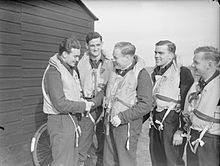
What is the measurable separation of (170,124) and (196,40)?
22.7 inches

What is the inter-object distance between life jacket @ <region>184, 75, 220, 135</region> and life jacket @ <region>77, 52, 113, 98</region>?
66 cm

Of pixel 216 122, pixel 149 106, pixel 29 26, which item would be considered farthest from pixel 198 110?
pixel 29 26

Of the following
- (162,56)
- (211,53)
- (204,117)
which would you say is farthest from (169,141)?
(211,53)

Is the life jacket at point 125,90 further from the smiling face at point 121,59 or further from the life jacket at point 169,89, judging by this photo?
the life jacket at point 169,89

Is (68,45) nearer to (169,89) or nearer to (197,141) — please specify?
(169,89)

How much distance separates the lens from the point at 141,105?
163 cm

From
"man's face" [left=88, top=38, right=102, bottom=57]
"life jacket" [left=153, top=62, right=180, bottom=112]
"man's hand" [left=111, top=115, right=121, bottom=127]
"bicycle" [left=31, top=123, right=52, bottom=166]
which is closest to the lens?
"man's hand" [left=111, top=115, right=121, bottom=127]

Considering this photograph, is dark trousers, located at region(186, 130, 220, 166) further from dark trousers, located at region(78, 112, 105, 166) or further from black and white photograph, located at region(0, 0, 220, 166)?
dark trousers, located at region(78, 112, 105, 166)

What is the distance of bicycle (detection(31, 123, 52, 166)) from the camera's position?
2.18 metres

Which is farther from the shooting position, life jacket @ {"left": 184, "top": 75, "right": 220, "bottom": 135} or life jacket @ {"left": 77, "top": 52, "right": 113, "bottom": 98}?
life jacket @ {"left": 77, "top": 52, "right": 113, "bottom": 98}

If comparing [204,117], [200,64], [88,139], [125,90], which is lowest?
[88,139]

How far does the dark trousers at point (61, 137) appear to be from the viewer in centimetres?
170

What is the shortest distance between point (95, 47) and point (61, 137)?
64 cm

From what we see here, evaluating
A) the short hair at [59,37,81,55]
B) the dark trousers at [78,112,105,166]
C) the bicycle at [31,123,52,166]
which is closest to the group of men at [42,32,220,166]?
the short hair at [59,37,81,55]
